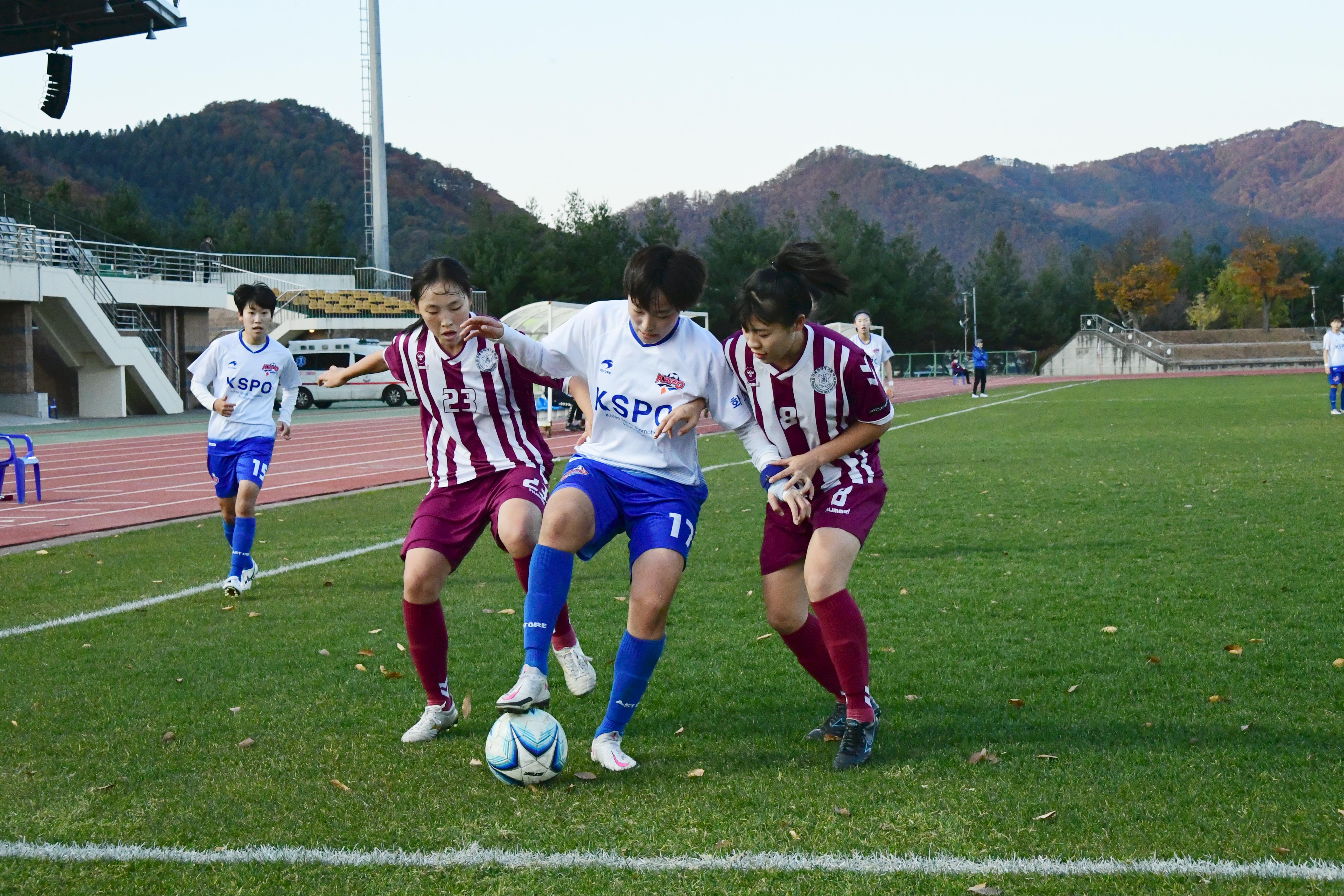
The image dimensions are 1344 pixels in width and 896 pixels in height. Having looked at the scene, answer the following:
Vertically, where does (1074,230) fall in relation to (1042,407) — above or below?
above

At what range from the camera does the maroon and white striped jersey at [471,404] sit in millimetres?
5059

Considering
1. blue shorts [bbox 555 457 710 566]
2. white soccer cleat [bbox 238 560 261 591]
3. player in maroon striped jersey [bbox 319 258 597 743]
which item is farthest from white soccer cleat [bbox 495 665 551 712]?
white soccer cleat [bbox 238 560 261 591]

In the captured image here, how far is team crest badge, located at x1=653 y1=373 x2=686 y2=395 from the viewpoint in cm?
445

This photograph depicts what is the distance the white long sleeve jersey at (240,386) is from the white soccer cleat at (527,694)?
4761mm

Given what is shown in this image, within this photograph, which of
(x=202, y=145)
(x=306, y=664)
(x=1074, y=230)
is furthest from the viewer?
(x=1074, y=230)

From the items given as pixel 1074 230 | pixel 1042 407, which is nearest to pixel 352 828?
pixel 1042 407

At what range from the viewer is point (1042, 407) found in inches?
1264

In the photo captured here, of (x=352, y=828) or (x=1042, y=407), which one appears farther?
(x=1042, y=407)

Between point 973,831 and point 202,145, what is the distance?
127m

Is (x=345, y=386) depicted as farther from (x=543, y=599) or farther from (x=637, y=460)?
(x=543, y=599)

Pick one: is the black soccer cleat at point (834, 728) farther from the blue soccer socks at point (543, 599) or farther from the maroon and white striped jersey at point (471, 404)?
the maroon and white striped jersey at point (471, 404)

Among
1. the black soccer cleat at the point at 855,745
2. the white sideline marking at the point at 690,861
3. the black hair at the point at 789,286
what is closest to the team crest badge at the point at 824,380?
the black hair at the point at 789,286

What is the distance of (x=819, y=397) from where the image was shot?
4.39 m

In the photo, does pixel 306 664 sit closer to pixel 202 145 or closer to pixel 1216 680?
pixel 1216 680
